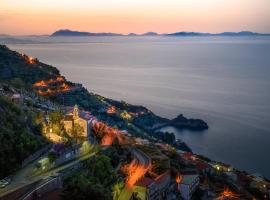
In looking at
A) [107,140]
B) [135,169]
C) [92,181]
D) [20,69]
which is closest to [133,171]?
[135,169]

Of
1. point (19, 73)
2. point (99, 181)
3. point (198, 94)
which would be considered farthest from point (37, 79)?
point (198, 94)

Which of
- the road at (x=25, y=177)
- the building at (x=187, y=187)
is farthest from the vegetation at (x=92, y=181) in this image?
the building at (x=187, y=187)

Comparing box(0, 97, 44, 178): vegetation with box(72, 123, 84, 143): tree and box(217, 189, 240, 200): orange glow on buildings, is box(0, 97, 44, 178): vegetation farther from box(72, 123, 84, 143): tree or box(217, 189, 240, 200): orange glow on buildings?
box(217, 189, 240, 200): orange glow on buildings

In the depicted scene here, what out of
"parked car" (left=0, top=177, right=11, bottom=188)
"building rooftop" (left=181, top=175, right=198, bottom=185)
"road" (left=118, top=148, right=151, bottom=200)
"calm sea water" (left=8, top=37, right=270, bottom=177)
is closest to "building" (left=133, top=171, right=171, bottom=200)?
"road" (left=118, top=148, right=151, bottom=200)

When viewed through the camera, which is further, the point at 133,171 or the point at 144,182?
the point at 133,171

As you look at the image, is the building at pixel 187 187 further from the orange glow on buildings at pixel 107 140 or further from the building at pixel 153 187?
the orange glow on buildings at pixel 107 140

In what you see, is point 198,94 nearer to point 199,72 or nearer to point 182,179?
point 199,72

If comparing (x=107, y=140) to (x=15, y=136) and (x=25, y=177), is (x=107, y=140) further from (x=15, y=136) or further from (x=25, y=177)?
(x=25, y=177)
